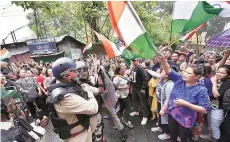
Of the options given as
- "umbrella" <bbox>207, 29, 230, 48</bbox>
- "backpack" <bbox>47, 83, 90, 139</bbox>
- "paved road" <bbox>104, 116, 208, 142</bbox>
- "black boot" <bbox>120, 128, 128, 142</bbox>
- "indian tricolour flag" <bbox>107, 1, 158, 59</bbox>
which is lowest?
"paved road" <bbox>104, 116, 208, 142</bbox>

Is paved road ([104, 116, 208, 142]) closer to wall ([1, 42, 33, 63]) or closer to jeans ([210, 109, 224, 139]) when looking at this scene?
jeans ([210, 109, 224, 139])

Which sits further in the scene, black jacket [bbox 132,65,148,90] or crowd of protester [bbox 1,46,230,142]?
black jacket [bbox 132,65,148,90]

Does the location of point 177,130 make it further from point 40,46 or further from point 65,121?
point 40,46

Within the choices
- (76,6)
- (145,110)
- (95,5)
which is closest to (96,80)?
(145,110)

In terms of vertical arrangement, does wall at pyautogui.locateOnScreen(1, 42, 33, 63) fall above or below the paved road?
above

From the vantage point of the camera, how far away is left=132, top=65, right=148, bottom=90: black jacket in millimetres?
4809

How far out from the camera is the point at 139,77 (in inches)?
193

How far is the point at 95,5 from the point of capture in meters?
9.30

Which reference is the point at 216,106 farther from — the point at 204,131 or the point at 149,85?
the point at 149,85

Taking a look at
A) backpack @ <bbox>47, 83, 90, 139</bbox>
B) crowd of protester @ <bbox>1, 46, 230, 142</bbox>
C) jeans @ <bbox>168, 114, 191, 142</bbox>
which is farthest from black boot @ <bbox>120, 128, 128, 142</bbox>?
backpack @ <bbox>47, 83, 90, 139</bbox>

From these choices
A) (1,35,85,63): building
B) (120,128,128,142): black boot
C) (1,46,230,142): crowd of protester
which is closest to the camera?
(1,46,230,142): crowd of protester

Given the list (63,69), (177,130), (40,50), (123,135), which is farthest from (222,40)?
(40,50)

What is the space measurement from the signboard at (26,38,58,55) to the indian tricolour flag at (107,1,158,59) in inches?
718

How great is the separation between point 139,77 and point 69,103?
292 cm
